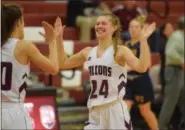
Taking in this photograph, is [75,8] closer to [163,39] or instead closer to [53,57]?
[163,39]

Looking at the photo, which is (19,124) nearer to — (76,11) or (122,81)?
(122,81)

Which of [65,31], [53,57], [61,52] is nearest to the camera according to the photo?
[53,57]

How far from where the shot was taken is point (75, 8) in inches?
301

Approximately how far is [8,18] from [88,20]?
4011 mm

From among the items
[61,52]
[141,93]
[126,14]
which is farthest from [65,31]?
[61,52]

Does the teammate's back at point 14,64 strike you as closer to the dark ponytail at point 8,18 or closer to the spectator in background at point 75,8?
the dark ponytail at point 8,18

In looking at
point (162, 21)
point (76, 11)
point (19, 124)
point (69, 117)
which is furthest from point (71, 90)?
point (19, 124)

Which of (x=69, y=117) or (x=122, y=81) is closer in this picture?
(x=122, y=81)

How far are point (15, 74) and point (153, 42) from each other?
4.27m

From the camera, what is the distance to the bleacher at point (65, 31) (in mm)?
6326

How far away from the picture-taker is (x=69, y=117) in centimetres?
716

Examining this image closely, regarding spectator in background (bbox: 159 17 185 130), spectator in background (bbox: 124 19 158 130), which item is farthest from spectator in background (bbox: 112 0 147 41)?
spectator in background (bbox: 124 19 158 130)

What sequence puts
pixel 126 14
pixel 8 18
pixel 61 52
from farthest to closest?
1. pixel 126 14
2. pixel 61 52
3. pixel 8 18

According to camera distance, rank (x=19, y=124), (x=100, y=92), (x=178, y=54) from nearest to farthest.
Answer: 1. (x=19, y=124)
2. (x=100, y=92)
3. (x=178, y=54)
